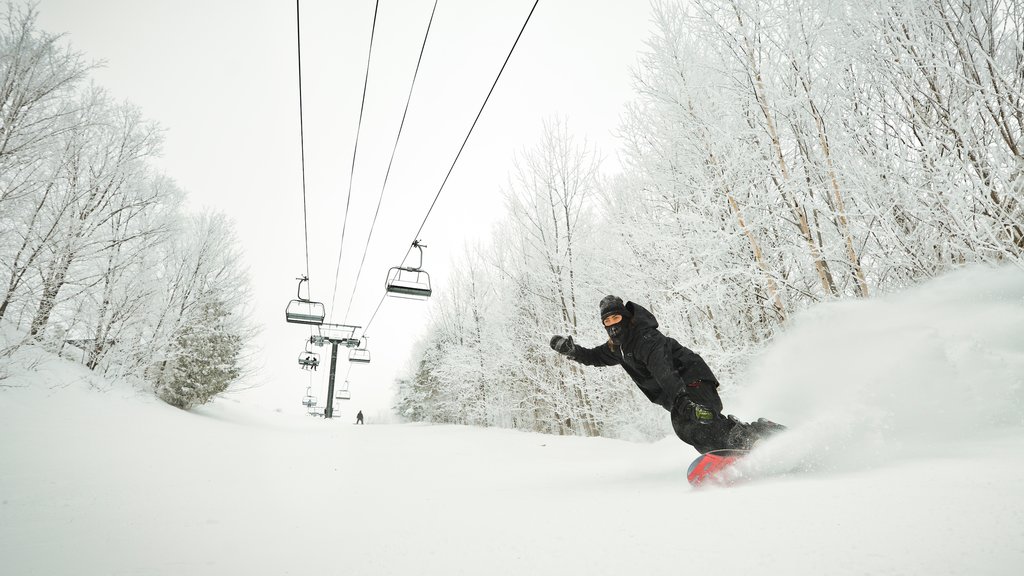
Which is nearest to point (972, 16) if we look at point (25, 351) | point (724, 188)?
point (724, 188)

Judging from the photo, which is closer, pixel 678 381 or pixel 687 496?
pixel 687 496

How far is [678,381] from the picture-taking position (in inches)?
125

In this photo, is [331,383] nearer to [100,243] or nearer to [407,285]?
[407,285]

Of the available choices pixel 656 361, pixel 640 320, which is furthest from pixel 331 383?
pixel 656 361

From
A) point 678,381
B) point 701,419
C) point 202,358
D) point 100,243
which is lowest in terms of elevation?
point 701,419

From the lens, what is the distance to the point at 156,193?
10.4 m

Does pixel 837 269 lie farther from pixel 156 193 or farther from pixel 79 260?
pixel 156 193

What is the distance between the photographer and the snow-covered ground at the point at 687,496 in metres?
1.52

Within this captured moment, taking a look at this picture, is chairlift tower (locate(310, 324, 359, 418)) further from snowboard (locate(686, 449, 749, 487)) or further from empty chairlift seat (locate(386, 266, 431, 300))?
snowboard (locate(686, 449, 749, 487))

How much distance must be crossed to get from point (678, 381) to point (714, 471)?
0.67 metres

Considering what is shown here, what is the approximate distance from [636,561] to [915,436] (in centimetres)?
260

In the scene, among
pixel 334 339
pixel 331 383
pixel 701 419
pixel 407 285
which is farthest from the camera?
pixel 331 383

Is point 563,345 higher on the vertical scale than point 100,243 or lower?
lower

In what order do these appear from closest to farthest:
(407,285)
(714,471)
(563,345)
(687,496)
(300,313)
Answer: (687,496) < (714,471) < (563,345) < (407,285) < (300,313)
